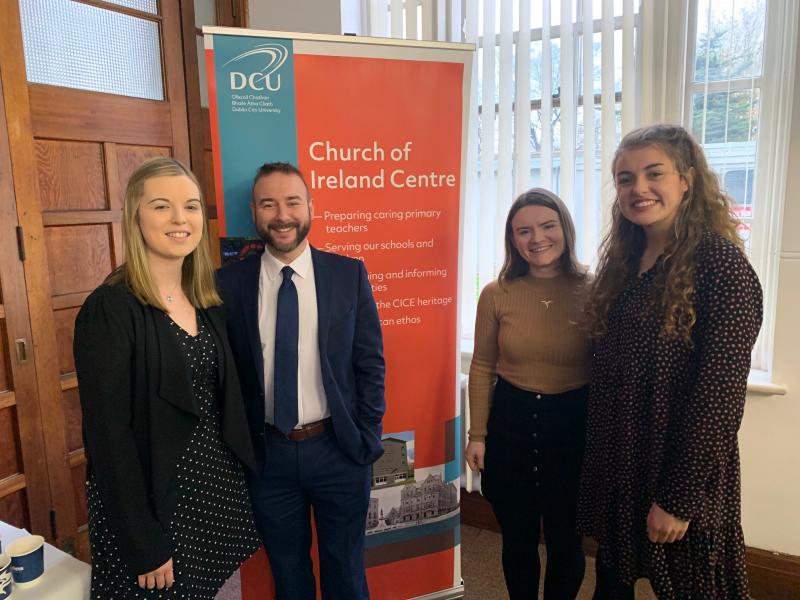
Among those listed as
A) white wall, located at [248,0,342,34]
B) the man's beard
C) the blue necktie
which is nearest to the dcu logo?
the man's beard

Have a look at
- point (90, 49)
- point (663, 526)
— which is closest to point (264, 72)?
point (90, 49)

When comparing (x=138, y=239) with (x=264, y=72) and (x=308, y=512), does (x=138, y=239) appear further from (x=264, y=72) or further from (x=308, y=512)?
(x=308, y=512)

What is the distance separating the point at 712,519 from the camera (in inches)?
53.6

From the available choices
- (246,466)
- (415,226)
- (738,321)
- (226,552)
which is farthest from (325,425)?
(738,321)

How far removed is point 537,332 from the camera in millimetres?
1796

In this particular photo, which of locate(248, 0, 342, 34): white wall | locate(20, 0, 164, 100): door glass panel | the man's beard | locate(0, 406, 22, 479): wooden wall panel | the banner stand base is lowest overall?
the banner stand base

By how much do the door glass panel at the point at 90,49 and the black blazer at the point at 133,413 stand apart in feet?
4.76

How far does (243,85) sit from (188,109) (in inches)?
41.1

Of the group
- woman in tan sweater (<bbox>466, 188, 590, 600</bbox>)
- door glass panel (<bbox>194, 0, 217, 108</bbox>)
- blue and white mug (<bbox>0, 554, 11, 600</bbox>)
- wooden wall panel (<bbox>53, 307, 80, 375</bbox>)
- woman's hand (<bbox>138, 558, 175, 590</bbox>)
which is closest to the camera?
blue and white mug (<bbox>0, 554, 11, 600</bbox>)

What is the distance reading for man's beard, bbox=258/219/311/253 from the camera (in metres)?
1.68

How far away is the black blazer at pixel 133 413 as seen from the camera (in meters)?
1.23

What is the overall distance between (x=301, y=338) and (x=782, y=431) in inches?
71.3

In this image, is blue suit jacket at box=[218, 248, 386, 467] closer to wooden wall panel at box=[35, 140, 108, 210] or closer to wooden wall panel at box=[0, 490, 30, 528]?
wooden wall panel at box=[35, 140, 108, 210]

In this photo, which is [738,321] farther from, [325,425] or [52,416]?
[52,416]
